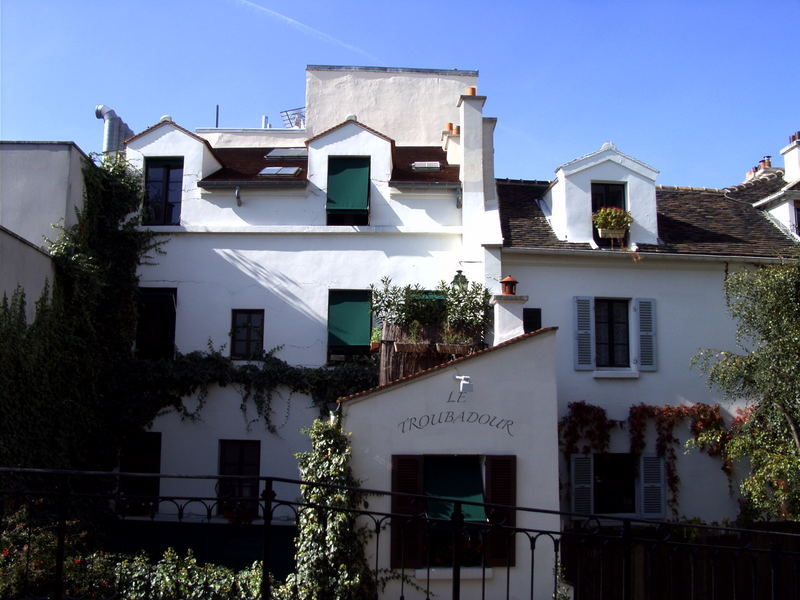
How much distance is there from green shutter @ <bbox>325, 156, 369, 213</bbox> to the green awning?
217 inches

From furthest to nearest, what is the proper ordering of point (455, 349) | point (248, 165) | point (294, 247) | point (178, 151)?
point (248, 165) < point (178, 151) < point (294, 247) < point (455, 349)

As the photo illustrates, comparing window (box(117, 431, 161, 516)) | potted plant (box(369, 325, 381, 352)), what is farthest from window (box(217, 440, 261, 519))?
potted plant (box(369, 325, 381, 352))

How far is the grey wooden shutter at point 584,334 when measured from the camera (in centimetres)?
1302

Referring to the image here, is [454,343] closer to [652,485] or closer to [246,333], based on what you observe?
[246,333]

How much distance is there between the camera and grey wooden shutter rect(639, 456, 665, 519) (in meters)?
12.7

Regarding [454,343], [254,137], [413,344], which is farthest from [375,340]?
[254,137]

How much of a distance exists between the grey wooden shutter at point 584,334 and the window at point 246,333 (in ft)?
19.5

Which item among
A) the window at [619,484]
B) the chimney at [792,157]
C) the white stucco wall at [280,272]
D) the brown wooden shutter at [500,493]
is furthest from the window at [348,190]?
the chimney at [792,157]

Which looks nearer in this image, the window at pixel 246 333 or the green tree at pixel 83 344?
the green tree at pixel 83 344

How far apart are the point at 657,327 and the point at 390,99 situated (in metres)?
8.99

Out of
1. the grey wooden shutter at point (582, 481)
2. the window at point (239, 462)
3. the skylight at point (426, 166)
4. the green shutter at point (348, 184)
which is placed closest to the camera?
the grey wooden shutter at point (582, 481)

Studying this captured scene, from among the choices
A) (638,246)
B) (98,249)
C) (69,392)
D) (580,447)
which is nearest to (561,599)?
(580,447)

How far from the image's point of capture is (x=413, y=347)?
11.1 metres

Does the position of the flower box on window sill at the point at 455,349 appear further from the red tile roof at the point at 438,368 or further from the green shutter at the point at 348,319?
the green shutter at the point at 348,319
